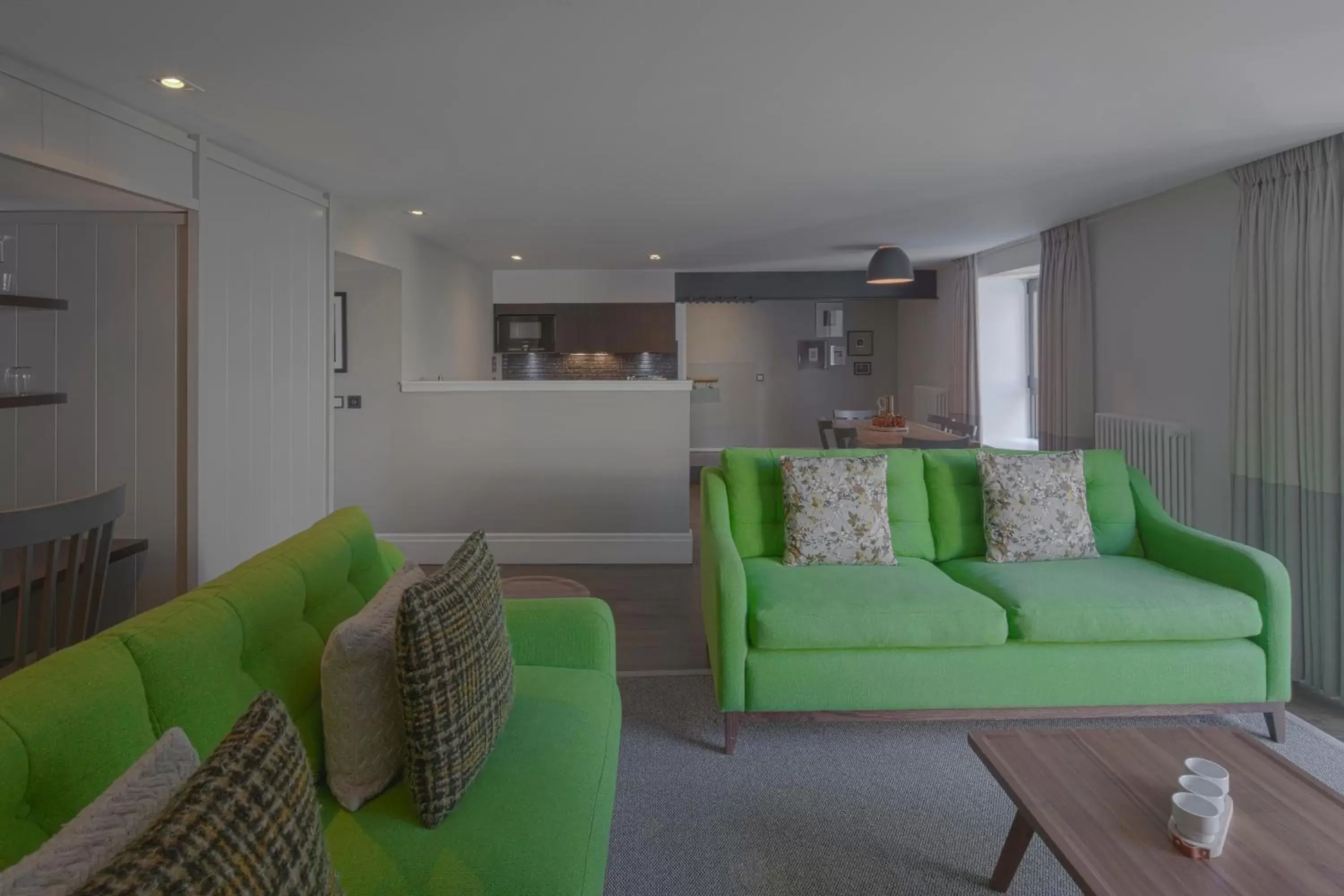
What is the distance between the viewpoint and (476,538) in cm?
191

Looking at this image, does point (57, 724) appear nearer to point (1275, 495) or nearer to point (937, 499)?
point (937, 499)

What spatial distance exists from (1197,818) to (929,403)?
7.52m

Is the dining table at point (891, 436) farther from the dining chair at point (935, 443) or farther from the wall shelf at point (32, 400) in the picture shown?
the wall shelf at point (32, 400)

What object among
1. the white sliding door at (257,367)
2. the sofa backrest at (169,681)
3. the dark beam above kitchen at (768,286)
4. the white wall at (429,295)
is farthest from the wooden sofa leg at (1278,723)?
the dark beam above kitchen at (768,286)

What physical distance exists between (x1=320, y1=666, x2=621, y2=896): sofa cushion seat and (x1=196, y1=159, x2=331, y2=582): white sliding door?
8.13 feet

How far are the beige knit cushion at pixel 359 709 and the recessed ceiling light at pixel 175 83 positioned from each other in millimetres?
2288

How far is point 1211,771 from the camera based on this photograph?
1713mm

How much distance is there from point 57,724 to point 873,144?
3.51 meters

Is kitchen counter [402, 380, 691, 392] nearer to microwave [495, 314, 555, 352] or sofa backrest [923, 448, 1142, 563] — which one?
sofa backrest [923, 448, 1142, 563]

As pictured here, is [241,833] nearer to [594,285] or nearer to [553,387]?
[553,387]

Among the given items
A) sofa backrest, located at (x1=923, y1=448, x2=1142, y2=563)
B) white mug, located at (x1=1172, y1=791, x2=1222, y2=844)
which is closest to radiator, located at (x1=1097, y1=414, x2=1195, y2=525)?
sofa backrest, located at (x1=923, y1=448, x2=1142, y2=563)

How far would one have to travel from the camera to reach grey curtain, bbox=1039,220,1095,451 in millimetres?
5383

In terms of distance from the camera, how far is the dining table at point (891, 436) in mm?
5230

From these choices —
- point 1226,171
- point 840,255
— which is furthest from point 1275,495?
point 840,255
